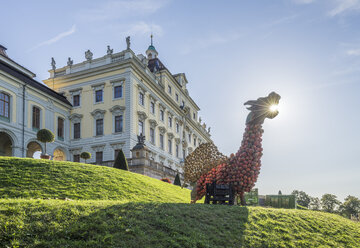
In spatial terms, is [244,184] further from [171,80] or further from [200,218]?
[171,80]

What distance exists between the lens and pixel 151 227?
261 inches

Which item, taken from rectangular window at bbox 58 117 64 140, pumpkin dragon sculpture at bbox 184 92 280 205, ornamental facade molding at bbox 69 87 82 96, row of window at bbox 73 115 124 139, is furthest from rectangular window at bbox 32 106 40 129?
pumpkin dragon sculpture at bbox 184 92 280 205

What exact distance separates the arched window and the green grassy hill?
49.8 ft

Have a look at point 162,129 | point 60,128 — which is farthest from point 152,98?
point 60,128

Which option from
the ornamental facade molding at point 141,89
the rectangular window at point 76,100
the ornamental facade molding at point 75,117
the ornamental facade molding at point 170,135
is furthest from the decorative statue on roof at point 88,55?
the ornamental facade molding at point 170,135

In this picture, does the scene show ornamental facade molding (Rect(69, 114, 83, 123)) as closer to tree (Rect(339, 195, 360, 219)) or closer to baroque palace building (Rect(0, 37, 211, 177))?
baroque palace building (Rect(0, 37, 211, 177))

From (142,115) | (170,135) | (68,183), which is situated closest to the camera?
(68,183)

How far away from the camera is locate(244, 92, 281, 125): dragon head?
11523 millimetres

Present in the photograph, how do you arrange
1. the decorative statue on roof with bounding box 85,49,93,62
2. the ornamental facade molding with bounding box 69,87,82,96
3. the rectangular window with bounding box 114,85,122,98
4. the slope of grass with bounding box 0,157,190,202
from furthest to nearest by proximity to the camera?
1. the decorative statue on roof with bounding box 85,49,93,62
2. the ornamental facade molding with bounding box 69,87,82,96
3. the rectangular window with bounding box 114,85,122,98
4. the slope of grass with bounding box 0,157,190,202

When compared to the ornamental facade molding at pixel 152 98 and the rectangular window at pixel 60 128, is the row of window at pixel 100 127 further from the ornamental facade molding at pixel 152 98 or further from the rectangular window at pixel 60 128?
the ornamental facade molding at pixel 152 98

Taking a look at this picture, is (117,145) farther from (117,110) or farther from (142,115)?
(142,115)

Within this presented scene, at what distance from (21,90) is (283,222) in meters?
26.2

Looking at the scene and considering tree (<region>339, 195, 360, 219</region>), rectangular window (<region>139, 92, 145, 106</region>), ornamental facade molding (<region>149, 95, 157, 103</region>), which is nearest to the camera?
rectangular window (<region>139, 92, 145, 106</region>)

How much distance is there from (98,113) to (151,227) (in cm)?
2819
